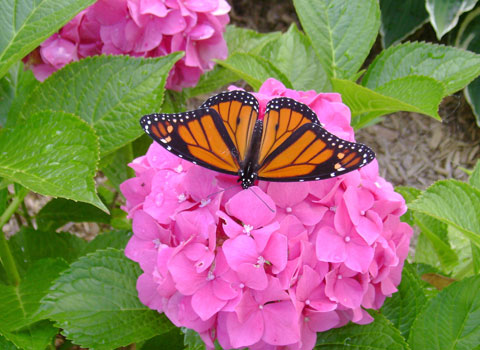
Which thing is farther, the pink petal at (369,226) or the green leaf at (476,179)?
the green leaf at (476,179)

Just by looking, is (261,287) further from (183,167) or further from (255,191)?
(183,167)

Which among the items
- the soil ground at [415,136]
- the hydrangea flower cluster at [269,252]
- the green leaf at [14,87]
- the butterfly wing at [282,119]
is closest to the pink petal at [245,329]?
the hydrangea flower cluster at [269,252]

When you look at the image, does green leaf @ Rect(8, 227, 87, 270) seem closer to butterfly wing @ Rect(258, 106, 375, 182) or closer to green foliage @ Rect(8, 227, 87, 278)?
green foliage @ Rect(8, 227, 87, 278)

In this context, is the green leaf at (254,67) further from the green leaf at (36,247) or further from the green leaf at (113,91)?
the green leaf at (36,247)

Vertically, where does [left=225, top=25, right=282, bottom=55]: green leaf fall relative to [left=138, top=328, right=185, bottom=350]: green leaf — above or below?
above

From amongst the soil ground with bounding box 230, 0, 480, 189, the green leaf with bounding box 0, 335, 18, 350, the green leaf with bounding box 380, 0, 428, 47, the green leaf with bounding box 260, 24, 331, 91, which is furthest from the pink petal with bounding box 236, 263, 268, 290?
the green leaf with bounding box 380, 0, 428, 47

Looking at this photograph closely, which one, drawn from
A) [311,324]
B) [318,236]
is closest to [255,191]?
[318,236]

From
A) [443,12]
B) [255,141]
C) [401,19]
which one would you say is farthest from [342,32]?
[401,19]
